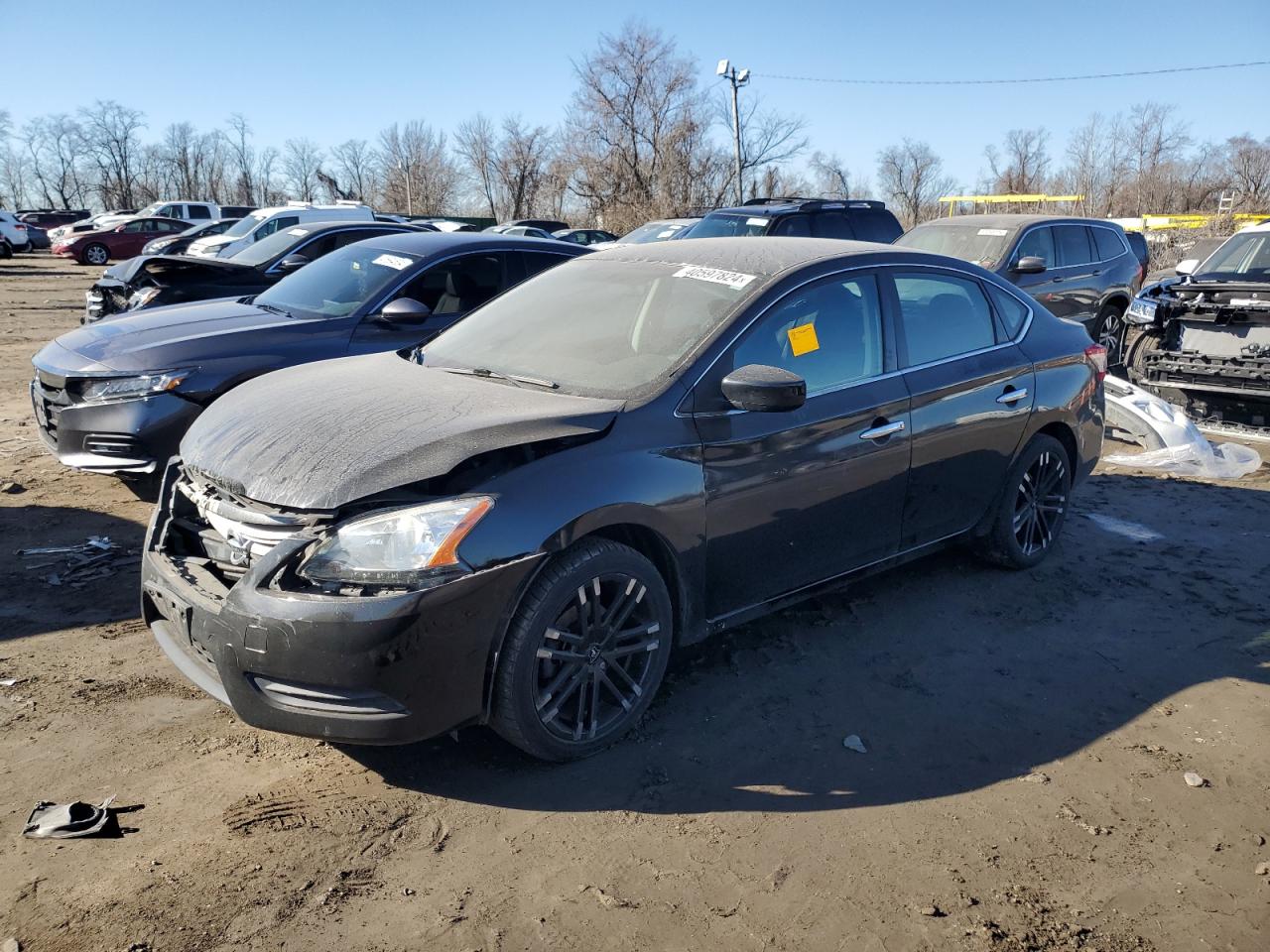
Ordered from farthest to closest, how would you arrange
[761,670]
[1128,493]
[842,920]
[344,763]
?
[1128,493] < [761,670] < [344,763] < [842,920]

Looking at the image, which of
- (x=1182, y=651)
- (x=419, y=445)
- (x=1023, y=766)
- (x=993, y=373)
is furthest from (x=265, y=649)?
(x=1182, y=651)

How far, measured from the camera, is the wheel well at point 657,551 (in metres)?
3.40

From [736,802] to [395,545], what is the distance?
54.1 inches

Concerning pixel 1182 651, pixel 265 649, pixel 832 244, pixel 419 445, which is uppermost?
pixel 832 244

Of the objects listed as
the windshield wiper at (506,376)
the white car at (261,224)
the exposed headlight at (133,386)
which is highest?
the white car at (261,224)

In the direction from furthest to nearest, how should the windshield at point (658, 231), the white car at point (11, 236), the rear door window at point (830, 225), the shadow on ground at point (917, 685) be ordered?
the white car at point (11, 236), the windshield at point (658, 231), the rear door window at point (830, 225), the shadow on ground at point (917, 685)

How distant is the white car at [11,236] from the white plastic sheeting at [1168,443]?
38.5 m

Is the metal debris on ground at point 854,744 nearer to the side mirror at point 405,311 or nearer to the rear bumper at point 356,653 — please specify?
the rear bumper at point 356,653

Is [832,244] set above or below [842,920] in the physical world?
above

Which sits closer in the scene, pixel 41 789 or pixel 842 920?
pixel 842 920

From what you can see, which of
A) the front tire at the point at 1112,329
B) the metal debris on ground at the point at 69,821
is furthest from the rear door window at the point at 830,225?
the metal debris on ground at the point at 69,821

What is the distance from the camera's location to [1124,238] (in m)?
12.1

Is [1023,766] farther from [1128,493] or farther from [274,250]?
[274,250]

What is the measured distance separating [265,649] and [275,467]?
65 cm
